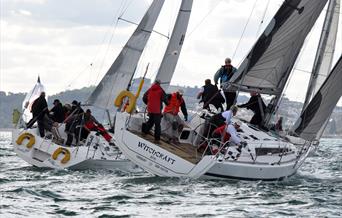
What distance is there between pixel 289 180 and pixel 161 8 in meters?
8.89

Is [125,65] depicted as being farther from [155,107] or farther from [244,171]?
[244,171]

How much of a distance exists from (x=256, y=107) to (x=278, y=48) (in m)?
1.71

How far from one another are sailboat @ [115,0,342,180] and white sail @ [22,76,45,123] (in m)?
5.16

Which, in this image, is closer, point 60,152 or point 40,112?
point 60,152

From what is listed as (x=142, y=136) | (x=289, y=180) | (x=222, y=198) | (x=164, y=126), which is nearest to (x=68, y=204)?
(x=222, y=198)

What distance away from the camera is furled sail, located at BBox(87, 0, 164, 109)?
79.0 ft

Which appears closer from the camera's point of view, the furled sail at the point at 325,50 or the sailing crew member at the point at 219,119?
the sailing crew member at the point at 219,119

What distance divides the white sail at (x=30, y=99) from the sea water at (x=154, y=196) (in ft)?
11.9

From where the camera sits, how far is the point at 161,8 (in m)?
25.9

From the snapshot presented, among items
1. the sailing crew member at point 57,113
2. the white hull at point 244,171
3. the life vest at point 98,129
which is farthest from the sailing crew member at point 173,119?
the sailing crew member at point 57,113

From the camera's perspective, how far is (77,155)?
64.7 ft

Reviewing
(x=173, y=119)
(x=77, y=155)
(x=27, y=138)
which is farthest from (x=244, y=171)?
(x=27, y=138)

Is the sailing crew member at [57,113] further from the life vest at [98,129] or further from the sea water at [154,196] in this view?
the sea water at [154,196]

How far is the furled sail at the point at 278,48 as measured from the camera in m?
19.4
